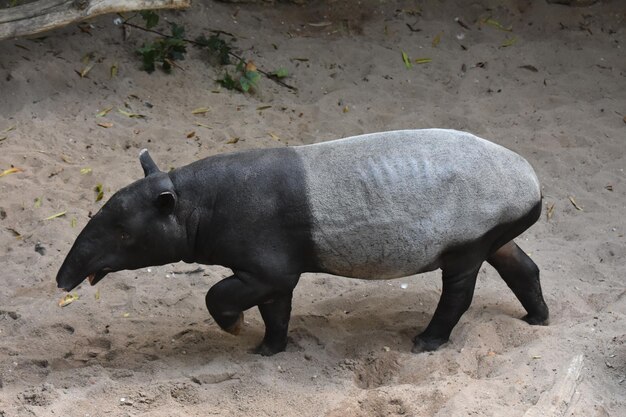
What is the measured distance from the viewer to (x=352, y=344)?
5.49 meters

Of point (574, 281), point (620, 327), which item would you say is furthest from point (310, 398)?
point (574, 281)

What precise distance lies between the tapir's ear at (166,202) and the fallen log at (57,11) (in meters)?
2.24

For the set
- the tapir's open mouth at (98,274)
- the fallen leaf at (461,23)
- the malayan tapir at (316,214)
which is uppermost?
the malayan tapir at (316,214)

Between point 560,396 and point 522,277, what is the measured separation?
4.52ft

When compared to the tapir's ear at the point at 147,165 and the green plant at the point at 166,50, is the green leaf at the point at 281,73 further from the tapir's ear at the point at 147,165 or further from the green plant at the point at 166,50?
the tapir's ear at the point at 147,165

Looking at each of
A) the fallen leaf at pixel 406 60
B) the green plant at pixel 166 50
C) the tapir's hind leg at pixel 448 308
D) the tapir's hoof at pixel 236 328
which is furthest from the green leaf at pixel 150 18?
Result: the tapir's hind leg at pixel 448 308

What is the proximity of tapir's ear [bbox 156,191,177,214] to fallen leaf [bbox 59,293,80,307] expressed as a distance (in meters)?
1.36

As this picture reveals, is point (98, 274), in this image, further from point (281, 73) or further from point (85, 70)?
point (281, 73)

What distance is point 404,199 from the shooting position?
4988 mm

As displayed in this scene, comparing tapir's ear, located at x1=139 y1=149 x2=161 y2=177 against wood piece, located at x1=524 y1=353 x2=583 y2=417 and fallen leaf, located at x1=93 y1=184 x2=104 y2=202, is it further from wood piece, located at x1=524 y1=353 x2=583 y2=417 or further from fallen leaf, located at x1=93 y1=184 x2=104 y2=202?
wood piece, located at x1=524 y1=353 x2=583 y2=417

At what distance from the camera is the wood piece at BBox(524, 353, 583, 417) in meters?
4.26

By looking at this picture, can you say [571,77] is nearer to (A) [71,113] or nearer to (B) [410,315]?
(B) [410,315]

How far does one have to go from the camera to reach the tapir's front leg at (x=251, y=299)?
16.4 feet

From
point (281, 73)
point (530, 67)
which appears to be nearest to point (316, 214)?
point (281, 73)
